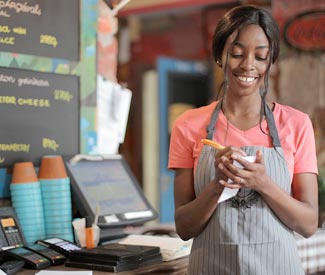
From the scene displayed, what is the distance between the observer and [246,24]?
1.91 metres

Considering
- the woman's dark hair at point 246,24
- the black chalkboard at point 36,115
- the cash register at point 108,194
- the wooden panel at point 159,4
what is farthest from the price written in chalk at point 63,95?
the wooden panel at point 159,4

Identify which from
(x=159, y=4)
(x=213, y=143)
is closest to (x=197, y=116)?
(x=213, y=143)

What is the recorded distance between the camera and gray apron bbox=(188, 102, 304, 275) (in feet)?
6.19

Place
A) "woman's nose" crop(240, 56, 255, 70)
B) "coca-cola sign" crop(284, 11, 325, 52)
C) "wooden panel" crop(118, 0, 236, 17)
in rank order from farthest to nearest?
1. "wooden panel" crop(118, 0, 236, 17)
2. "coca-cola sign" crop(284, 11, 325, 52)
3. "woman's nose" crop(240, 56, 255, 70)

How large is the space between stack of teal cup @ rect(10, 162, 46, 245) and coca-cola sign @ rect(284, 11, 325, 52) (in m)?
3.77

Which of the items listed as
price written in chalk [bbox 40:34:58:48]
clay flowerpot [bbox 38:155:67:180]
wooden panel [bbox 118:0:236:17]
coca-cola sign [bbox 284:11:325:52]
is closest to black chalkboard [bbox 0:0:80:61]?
price written in chalk [bbox 40:34:58:48]

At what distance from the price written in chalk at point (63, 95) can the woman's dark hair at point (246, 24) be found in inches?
48.3

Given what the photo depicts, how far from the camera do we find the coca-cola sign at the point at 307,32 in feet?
18.8

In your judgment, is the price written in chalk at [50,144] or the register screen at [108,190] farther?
the price written in chalk at [50,144]

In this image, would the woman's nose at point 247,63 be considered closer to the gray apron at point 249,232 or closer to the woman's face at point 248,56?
the woman's face at point 248,56

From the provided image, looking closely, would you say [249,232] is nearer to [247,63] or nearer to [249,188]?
[249,188]

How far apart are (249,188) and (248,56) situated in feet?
1.34

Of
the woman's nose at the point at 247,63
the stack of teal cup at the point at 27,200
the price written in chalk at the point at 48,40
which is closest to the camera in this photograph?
the woman's nose at the point at 247,63

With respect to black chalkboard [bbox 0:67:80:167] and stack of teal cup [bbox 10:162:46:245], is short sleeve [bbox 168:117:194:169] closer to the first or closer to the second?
stack of teal cup [bbox 10:162:46:245]
